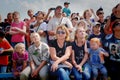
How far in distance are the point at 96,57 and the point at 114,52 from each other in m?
0.50

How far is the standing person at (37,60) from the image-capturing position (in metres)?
7.95

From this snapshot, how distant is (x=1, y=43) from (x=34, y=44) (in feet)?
3.91

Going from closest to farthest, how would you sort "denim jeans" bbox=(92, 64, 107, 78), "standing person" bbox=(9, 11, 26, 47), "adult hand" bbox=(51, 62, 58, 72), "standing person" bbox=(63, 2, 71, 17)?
"adult hand" bbox=(51, 62, 58, 72) → "denim jeans" bbox=(92, 64, 107, 78) → "standing person" bbox=(9, 11, 26, 47) → "standing person" bbox=(63, 2, 71, 17)

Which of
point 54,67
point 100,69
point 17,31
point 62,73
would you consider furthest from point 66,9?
point 62,73

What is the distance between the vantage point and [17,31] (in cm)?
1075

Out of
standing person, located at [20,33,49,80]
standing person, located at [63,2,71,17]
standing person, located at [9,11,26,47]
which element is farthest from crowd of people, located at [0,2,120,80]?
standing person, located at [63,2,71,17]

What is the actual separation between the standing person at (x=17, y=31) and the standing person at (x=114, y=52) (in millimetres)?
3602

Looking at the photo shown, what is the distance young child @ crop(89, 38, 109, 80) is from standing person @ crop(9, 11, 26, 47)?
10.4 feet

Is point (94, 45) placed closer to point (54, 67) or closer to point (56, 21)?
point (54, 67)

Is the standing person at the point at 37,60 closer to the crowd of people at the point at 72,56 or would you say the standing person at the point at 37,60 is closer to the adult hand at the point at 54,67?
the crowd of people at the point at 72,56

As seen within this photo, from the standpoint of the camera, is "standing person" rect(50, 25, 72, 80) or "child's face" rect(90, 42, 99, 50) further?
"child's face" rect(90, 42, 99, 50)

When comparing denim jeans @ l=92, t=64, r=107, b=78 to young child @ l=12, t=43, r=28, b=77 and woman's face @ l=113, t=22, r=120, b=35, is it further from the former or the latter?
young child @ l=12, t=43, r=28, b=77

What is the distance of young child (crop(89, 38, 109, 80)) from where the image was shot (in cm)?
812

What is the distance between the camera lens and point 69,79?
25.5 ft
